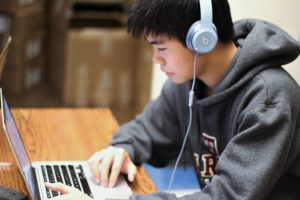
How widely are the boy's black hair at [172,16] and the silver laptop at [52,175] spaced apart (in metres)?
0.38

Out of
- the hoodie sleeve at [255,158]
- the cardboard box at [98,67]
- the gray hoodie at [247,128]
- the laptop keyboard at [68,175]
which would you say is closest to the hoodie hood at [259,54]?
the gray hoodie at [247,128]

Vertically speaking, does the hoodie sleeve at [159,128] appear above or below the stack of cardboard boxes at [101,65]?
above

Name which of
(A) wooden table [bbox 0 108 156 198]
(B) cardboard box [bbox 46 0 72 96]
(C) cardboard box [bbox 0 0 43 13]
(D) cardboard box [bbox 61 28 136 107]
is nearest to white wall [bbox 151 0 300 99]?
(A) wooden table [bbox 0 108 156 198]

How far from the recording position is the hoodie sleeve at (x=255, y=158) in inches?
42.3

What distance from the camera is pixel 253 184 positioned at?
1066 mm

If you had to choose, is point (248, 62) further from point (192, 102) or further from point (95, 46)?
point (95, 46)

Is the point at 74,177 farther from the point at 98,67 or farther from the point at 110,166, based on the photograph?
the point at 98,67

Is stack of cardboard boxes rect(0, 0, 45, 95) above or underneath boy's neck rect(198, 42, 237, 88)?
underneath

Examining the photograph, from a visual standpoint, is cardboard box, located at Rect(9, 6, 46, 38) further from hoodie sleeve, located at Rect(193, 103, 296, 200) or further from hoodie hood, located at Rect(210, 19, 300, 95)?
hoodie sleeve, located at Rect(193, 103, 296, 200)

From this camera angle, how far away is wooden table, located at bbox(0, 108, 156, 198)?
4.28 ft

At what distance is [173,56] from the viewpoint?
4.15 ft

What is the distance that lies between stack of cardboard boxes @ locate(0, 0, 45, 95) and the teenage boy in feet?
6.60

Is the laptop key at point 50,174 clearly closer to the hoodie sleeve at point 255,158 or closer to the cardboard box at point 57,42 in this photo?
the hoodie sleeve at point 255,158

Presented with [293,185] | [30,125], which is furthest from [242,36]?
[30,125]
